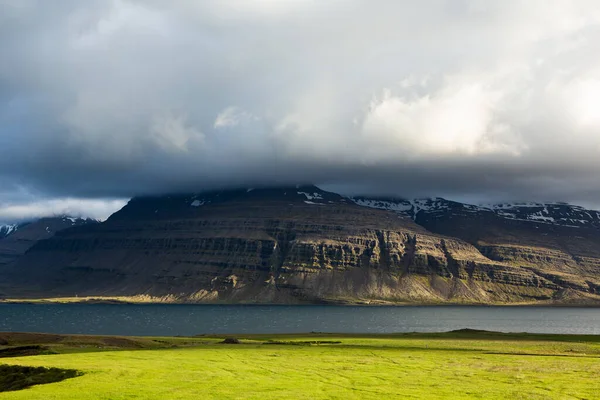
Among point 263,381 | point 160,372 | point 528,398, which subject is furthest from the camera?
point 160,372

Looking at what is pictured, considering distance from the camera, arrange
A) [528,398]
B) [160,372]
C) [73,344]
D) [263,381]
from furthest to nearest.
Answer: [73,344] → [160,372] → [263,381] → [528,398]

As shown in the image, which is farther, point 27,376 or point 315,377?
point 27,376

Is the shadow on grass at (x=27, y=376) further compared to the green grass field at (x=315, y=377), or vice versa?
the shadow on grass at (x=27, y=376)

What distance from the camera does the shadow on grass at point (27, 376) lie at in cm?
5416

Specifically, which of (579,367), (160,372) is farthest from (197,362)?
(579,367)

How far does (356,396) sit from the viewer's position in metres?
44.8

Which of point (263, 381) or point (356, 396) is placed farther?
point (263, 381)

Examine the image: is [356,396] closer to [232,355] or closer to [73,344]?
[232,355]

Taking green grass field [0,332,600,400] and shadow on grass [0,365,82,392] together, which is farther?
shadow on grass [0,365,82,392]

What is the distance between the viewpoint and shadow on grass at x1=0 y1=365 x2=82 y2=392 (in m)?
54.2

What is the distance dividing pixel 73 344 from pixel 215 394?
206 feet

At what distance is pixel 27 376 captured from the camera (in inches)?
2254

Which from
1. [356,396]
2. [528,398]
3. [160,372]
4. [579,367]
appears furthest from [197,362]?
[579,367]

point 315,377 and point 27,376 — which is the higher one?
point 315,377
